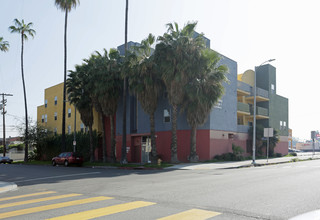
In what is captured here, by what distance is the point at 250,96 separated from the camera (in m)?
40.6

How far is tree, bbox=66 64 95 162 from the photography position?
34844 millimetres

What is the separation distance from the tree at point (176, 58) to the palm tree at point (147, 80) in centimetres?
99

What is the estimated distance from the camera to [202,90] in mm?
27203

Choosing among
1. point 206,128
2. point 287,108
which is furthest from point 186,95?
point 287,108

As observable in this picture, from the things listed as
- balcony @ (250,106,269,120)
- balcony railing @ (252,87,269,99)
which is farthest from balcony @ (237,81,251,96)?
balcony @ (250,106,269,120)

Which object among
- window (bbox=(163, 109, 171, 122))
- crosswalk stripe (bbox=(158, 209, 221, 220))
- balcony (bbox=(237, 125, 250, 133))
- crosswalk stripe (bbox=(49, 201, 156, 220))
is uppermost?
window (bbox=(163, 109, 171, 122))

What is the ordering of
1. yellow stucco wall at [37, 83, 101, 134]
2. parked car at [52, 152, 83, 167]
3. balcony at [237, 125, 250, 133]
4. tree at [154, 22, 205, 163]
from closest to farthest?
tree at [154, 22, 205, 163] < parked car at [52, 152, 83, 167] < balcony at [237, 125, 250, 133] < yellow stucco wall at [37, 83, 101, 134]

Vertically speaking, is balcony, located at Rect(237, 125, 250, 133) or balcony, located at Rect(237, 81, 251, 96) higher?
balcony, located at Rect(237, 81, 251, 96)

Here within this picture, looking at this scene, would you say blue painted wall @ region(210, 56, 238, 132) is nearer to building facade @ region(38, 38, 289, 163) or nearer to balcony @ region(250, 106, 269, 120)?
building facade @ region(38, 38, 289, 163)

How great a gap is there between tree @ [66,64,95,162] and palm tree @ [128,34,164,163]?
8.45 m

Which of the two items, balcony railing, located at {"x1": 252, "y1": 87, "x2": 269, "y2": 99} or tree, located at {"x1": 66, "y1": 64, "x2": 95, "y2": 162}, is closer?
tree, located at {"x1": 66, "y1": 64, "x2": 95, "y2": 162}

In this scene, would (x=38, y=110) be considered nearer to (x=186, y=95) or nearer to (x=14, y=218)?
(x=186, y=95)

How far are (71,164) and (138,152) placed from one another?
7.88 metres

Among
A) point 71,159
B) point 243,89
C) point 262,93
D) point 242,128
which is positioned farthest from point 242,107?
point 71,159
